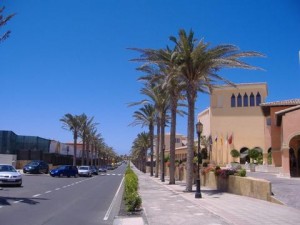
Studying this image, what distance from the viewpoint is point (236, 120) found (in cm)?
7306

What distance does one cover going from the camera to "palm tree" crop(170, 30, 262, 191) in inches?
992

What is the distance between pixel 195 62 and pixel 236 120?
162ft

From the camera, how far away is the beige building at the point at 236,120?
71000mm

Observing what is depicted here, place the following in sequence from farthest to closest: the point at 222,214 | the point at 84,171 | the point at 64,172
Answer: the point at 84,171
the point at 64,172
the point at 222,214

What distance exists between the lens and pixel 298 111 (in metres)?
30.9

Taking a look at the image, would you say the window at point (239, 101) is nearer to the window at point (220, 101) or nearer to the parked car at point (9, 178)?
the window at point (220, 101)

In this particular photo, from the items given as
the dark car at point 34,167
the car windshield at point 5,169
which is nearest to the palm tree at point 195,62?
the car windshield at point 5,169

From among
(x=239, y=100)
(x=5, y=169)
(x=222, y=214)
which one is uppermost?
(x=239, y=100)

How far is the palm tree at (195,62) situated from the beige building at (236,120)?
43965mm

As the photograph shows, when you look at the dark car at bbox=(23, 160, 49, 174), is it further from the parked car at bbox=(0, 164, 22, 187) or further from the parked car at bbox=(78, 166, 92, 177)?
the parked car at bbox=(0, 164, 22, 187)

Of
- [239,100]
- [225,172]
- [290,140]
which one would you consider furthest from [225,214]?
[239,100]

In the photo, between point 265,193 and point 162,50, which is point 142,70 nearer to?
point 162,50

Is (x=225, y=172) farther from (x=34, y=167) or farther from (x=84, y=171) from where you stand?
(x=34, y=167)

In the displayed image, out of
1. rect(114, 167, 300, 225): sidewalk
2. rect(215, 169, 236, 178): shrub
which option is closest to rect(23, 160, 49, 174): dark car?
rect(215, 169, 236, 178): shrub
